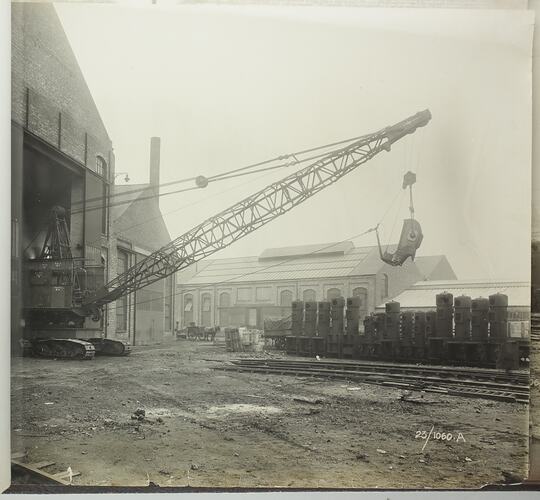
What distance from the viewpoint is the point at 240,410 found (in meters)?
3.55

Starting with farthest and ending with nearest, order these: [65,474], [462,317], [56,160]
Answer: [56,160], [462,317], [65,474]

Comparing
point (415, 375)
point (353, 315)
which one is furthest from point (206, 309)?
point (415, 375)

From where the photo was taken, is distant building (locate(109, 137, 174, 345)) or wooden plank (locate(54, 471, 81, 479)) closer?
wooden plank (locate(54, 471, 81, 479))

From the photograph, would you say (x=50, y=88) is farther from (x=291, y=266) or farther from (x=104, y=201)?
(x=291, y=266)

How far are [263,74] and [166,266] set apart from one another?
1.61 m

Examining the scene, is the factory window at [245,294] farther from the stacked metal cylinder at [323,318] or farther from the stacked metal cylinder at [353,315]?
the stacked metal cylinder at [353,315]

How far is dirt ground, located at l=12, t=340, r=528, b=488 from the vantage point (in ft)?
11.4

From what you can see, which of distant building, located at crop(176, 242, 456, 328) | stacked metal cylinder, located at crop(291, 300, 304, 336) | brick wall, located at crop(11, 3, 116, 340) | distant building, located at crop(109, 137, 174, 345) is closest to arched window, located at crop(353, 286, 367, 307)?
distant building, located at crop(176, 242, 456, 328)

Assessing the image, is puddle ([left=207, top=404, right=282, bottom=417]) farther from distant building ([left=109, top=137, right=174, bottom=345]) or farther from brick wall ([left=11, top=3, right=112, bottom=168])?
brick wall ([left=11, top=3, right=112, bottom=168])

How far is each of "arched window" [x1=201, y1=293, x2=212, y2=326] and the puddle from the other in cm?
63

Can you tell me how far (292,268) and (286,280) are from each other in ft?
0.33

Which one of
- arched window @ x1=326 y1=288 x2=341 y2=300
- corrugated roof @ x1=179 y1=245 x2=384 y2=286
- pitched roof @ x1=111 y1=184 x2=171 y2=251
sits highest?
pitched roof @ x1=111 y1=184 x2=171 y2=251

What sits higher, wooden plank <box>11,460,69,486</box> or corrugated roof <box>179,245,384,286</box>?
corrugated roof <box>179,245,384,286</box>

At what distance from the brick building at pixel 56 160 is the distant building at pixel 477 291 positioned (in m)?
1.89
